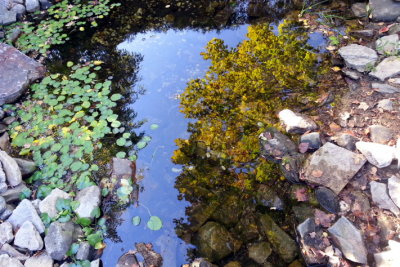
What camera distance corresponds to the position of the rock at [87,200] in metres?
2.98

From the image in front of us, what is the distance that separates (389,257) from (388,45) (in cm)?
335

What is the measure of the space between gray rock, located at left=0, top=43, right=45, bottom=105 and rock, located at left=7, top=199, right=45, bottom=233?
83.2 inches

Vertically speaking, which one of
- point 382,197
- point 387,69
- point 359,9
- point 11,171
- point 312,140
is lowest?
point 382,197

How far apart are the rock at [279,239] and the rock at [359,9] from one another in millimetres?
4410

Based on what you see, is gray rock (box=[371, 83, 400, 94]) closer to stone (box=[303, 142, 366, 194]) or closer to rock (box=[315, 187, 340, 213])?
stone (box=[303, 142, 366, 194])

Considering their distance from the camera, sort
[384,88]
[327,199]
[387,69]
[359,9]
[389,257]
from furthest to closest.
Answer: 1. [359,9]
2. [387,69]
3. [384,88]
4. [327,199]
5. [389,257]

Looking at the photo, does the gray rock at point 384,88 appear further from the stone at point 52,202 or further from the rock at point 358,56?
the stone at point 52,202

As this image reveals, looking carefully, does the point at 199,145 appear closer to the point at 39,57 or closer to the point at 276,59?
the point at 276,59

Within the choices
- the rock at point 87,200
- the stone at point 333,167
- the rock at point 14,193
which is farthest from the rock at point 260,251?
the rock at point 14,193

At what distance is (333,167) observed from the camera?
122 inches

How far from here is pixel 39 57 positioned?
518 centimetres

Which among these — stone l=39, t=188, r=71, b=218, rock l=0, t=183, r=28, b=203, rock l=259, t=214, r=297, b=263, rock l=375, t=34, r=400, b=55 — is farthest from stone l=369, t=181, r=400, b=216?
Answer: rock l=0, t=183, r=28, b=203

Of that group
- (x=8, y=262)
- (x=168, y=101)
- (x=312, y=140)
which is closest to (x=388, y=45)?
(x=312, y=140)

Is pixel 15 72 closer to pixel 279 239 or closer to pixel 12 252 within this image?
pixel 12 252
